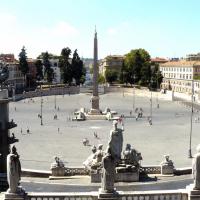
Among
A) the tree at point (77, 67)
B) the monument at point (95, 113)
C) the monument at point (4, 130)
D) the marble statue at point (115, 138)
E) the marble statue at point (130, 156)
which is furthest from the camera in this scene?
the tree at point (77, 67)

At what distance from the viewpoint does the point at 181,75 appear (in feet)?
451

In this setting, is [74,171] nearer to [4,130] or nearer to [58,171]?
[58,171]

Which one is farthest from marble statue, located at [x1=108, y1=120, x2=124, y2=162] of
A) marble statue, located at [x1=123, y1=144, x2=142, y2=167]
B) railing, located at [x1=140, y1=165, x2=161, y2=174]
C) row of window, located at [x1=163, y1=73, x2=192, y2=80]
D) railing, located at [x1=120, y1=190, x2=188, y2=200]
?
row of window, located at [x1=163, y1=73, x2=192, y2=80]

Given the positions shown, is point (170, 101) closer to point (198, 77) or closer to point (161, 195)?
point (198, 77)

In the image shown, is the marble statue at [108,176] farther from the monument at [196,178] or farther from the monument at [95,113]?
the monument at [95,113]

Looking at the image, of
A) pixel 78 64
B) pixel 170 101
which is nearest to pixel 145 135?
pixel 170 101

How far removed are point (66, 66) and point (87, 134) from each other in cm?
7446

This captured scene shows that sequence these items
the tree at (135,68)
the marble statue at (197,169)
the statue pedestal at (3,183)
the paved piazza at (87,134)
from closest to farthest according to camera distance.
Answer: the marble statue at (197,169) → the statue pedestal at (3,183) → the paved piazza at (87,134) → the tree at (135,68)

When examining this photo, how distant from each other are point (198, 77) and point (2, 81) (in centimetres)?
10797

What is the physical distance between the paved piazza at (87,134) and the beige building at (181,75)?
35.6 metres

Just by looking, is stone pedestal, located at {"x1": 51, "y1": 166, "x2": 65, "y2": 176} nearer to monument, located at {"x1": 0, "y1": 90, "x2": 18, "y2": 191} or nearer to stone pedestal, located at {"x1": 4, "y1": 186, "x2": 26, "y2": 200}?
monument, located at {"x1": 0, "y1": 90, "x2": 18, "y2": 191}

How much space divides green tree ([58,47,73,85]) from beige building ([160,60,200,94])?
96.1ft

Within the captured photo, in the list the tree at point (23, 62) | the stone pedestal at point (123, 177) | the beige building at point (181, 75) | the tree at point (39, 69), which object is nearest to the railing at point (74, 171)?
the stone pedestal at point (123, 177)

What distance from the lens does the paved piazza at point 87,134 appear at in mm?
39781
